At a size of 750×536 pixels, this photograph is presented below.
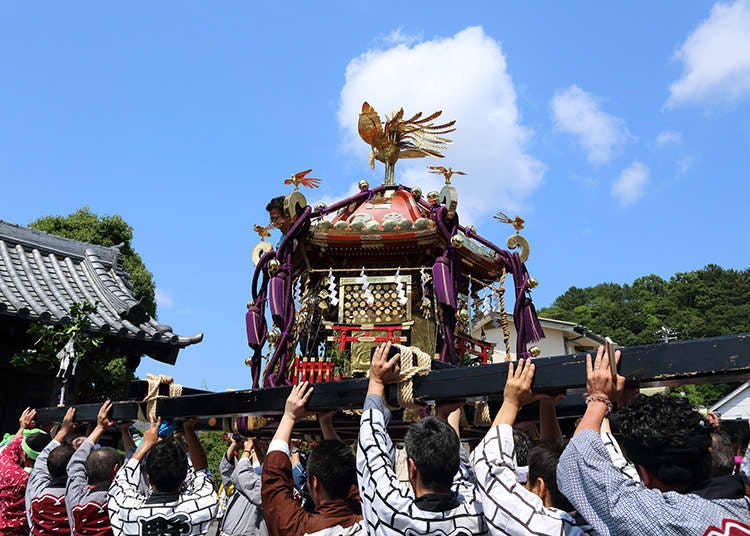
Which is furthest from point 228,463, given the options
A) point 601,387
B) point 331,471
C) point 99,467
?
point 601,387

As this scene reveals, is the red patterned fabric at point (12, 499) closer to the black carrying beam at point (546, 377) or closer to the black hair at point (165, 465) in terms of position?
the black carrying beam at point (546, 377)

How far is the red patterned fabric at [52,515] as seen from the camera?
4.67 m

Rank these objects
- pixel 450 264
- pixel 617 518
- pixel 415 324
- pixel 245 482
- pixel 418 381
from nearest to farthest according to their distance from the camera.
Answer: pixel 617 518
pixel 418 381
pixel 245 482
pixel 450 264
pixel 415 324

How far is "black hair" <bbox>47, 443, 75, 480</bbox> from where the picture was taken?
468cm

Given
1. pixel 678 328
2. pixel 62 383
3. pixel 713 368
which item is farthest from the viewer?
pixel 678 328

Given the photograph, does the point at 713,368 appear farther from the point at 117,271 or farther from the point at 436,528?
the point at 117,271

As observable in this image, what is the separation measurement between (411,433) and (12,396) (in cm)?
727

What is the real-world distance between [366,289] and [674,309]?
161 feet

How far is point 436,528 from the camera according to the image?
8.30 ft

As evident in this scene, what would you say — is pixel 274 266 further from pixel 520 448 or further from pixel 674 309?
pixel 674 309

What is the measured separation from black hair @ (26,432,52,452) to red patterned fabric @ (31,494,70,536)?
84 centimetres

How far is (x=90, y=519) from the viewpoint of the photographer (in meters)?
4.18

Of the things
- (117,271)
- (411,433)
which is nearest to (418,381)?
(411,433)

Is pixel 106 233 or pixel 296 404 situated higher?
pixel 106 233
